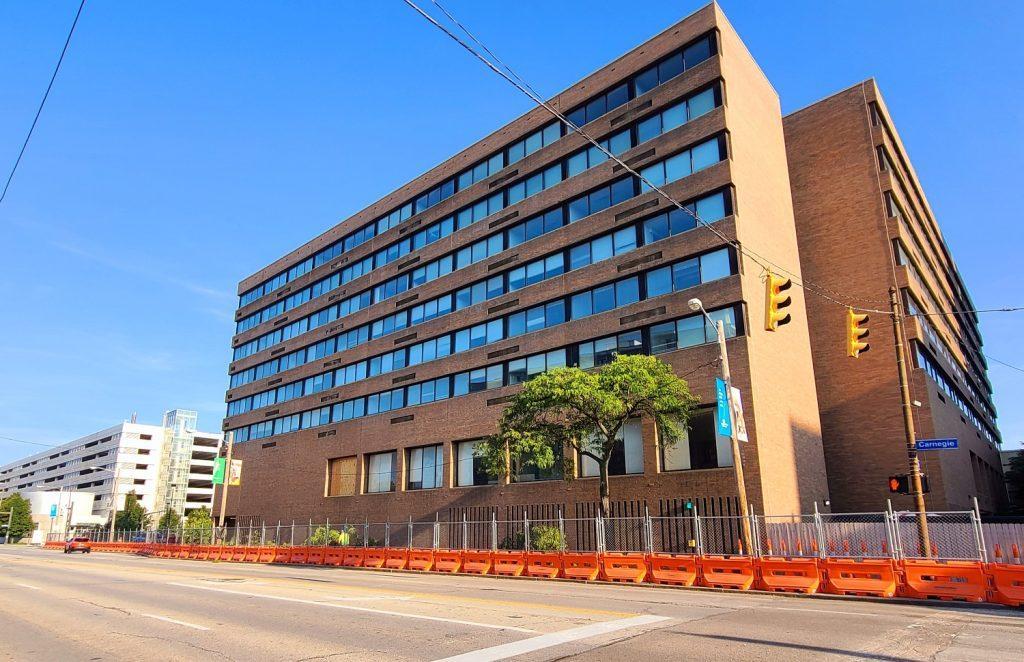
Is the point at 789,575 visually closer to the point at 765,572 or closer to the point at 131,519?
the point at 765,572

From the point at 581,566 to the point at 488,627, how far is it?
12.6 m

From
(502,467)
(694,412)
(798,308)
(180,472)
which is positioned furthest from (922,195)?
(180,472)

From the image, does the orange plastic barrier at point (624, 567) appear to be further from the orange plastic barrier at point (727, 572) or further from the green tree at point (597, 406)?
the green tree at point (597, 406)

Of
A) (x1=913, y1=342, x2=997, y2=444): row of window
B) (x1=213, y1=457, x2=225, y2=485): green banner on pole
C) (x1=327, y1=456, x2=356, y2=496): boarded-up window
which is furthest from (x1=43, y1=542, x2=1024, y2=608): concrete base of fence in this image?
(x1=913, y1=342, x2=997, y2=444): row of window

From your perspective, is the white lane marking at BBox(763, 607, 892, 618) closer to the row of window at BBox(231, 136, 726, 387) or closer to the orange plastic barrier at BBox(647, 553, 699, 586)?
the orange plastic barrier at BBox(647, 553, 699, 586)

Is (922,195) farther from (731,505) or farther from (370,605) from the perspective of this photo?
(370,605)

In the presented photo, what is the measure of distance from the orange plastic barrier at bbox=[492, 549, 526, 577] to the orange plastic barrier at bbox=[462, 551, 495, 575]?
0.28 metres

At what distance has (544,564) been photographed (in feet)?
76.5

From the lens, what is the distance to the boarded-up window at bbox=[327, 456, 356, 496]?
156 ft

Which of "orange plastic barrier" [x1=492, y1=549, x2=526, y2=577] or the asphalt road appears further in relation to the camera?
"orange plastic barrier" [x1=492, y1=549, x2=526, y2=577]

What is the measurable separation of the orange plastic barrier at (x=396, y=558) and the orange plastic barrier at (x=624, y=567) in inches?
459

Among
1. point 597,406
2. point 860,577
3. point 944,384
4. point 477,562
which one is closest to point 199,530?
point 477,562

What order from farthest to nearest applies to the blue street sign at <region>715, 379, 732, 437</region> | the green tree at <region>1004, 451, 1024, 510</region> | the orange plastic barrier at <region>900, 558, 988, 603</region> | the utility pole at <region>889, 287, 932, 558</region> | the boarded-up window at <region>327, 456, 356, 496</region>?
the green tree at <region>1004, 451, 1024, 510</region>, the boarded-up window at <region>327, 456, 356, 496</region>, the blue street sign at <region>715, 379, 732, 437</region>, the utility pole at <region>889, 287, 932, 558</region>, the orange plastic barrier at <region>900, 558, 988, 603</region>

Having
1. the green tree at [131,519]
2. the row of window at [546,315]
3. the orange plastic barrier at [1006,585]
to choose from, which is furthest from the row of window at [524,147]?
the green tree at [131,519]
